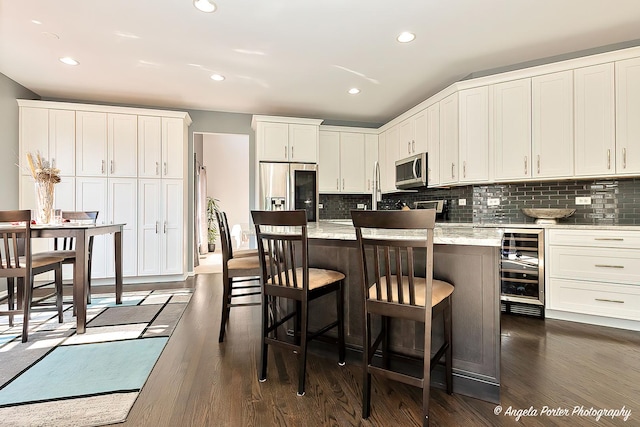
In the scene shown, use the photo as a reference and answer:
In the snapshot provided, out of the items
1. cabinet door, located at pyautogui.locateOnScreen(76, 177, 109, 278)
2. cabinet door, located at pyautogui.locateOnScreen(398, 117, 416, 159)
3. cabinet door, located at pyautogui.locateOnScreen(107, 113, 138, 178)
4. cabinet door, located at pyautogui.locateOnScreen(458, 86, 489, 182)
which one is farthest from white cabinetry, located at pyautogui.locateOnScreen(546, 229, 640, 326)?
cabinet door, located at pyautogui.locateOnScreen(76, 177, 109, 278)

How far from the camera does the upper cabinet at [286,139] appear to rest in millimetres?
4543

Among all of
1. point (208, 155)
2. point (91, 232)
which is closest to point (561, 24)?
point (91, 232)

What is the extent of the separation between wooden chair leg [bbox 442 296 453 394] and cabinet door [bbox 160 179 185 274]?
3.79m

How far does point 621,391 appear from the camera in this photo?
5.44 ft

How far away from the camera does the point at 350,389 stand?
1.68 meters

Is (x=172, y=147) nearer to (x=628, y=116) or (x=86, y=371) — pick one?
(x=86, y=371)

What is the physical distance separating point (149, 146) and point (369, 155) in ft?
11.2

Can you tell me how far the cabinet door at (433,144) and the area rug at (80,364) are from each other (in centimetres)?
333

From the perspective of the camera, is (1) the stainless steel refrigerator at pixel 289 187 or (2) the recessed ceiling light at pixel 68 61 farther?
(1) the stainless steel refrigerator at pixel 289 187

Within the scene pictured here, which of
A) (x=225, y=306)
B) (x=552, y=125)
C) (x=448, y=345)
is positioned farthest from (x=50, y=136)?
(x=552, y=125)

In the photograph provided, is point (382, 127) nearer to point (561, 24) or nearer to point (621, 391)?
point (561, 24)

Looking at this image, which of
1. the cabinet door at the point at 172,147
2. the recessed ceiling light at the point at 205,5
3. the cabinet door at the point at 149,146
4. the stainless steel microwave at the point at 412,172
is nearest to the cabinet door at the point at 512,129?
the stainless steel microwave at the point at 412,172

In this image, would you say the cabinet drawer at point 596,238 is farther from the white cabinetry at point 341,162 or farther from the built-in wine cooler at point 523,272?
the white cabinetry at point 341,162

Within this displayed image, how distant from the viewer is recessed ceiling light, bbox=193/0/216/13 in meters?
2.29
